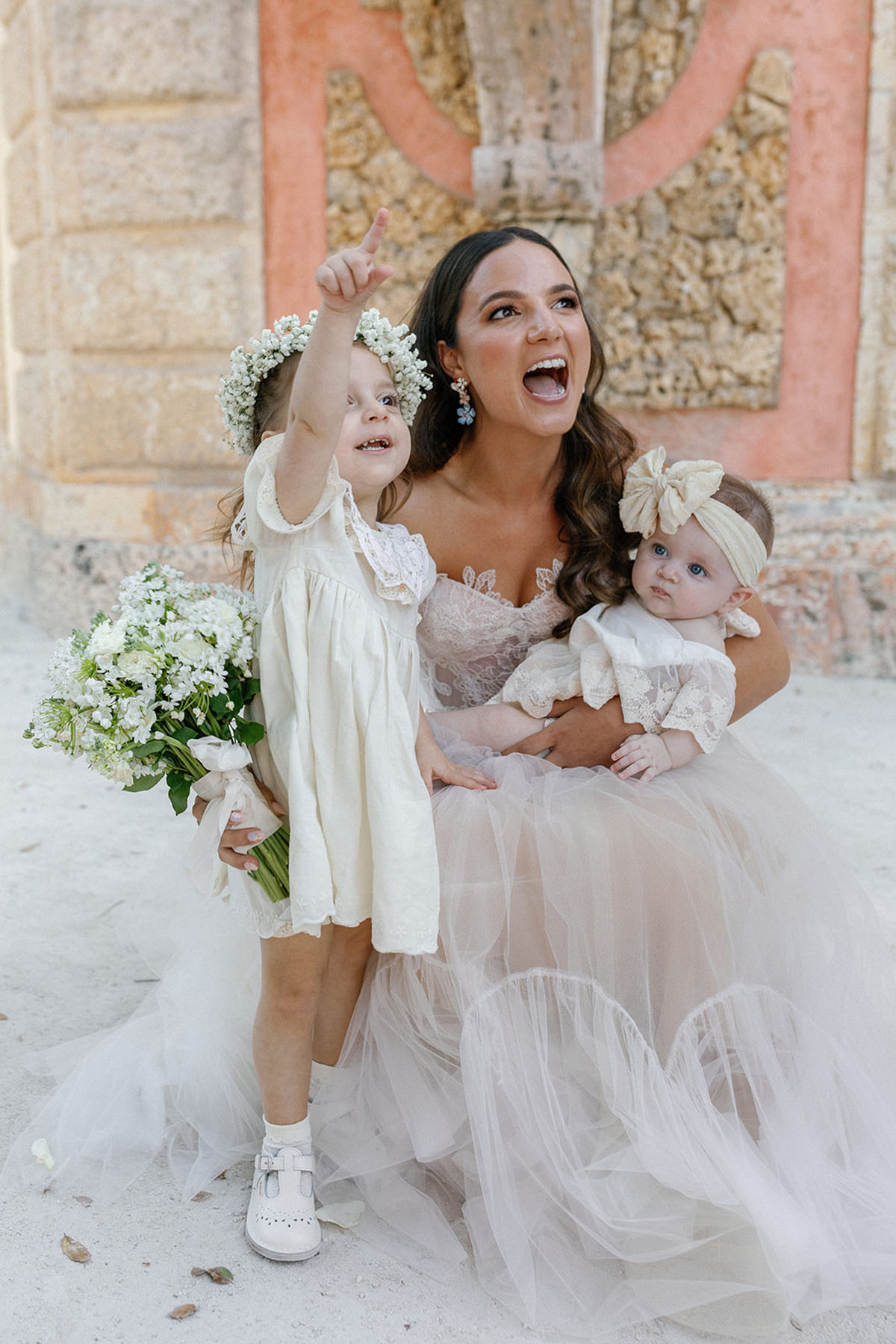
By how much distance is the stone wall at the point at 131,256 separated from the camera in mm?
5250

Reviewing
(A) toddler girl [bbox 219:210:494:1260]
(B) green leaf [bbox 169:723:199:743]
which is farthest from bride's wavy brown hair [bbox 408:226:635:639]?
(B) green leaf [bbox 169:723:199:743]

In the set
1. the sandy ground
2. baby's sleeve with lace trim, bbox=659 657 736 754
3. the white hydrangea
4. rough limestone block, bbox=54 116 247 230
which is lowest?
the sandy ground

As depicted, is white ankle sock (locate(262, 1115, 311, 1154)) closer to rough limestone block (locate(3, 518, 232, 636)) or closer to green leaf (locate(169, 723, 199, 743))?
green leaf (locate(169, 723, 199, 743))

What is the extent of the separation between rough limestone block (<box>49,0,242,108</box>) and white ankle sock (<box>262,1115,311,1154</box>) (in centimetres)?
489

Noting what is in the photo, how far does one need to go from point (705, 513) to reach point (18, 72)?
5342 mm

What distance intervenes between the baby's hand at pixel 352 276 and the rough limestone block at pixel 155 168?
4.20m

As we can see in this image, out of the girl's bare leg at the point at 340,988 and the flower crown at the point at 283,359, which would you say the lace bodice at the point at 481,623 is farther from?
the girl's bare leg at the point at 340,988

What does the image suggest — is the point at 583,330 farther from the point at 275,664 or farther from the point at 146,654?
the point at 146,654

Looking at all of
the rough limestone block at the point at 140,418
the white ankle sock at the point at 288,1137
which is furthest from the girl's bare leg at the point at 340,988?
the rough limestone block at the point at 140,418

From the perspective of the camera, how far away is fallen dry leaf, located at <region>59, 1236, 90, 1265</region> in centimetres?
180

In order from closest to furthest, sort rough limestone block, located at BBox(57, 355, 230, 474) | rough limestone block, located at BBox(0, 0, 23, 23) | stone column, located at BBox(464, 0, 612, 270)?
1. stone column, located at BBox(464, 0, 612, 270)
2. rough limestone block, located at BBox(57, 355, 230, 474)
3. rough limestone block, located at BBox(0, 0, 23, 23)

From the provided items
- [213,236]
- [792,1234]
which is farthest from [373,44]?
[792,1234]

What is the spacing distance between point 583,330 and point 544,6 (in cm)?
351

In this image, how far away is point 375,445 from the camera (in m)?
1.91
